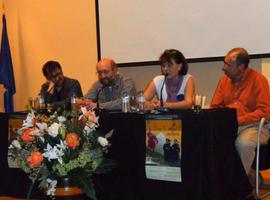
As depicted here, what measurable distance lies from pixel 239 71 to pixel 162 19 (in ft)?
5.37

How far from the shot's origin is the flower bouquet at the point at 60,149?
2.13m

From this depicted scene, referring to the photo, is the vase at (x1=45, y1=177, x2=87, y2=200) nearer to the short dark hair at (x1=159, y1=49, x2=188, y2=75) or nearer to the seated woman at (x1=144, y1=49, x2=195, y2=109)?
the seated woman at (x1=144, y1=49, x2=195, y2=109)

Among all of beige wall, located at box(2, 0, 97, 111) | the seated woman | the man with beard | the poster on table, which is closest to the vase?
the poster on table

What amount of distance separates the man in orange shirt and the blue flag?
3396mm

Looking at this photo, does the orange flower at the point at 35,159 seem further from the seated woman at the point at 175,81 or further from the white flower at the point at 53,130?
the seated woman at the point at 175,81

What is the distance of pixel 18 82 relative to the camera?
6242mm

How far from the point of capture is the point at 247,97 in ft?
11.0

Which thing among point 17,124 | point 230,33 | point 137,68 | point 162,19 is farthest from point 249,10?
point 17,124

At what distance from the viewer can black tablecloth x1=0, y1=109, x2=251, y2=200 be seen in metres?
2.66

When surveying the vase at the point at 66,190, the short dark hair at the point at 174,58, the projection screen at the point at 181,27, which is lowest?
the vase at the point at 66,190

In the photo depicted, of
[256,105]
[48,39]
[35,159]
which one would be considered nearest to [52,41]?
[48,39]

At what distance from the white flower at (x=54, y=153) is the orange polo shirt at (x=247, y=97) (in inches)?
60.9

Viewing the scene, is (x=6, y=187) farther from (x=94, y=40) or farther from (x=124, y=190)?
(x=94, y=40)

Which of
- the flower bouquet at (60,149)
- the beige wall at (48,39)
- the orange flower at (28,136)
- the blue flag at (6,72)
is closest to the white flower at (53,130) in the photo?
the flower bouquet at (60,149)
